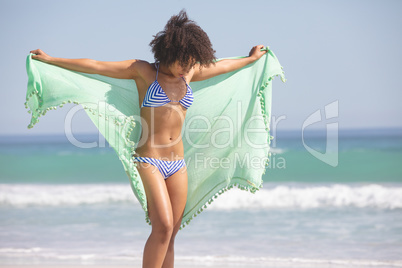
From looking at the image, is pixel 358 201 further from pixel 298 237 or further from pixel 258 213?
pixel 298 237

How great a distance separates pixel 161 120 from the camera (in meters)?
4.01

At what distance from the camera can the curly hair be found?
387 centimetres

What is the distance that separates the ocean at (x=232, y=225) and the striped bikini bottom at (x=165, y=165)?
7.53ft

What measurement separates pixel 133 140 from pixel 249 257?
2.82 metres

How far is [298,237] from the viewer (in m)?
7.43

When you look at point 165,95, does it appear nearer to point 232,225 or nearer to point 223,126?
point 223,126

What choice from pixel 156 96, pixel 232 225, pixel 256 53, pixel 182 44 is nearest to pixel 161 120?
pixel 156 96

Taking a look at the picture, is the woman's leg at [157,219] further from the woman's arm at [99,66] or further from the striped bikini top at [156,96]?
the woman's arm at [99,66]

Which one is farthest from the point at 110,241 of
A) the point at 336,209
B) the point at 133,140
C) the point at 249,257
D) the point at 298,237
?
the point at 336,209

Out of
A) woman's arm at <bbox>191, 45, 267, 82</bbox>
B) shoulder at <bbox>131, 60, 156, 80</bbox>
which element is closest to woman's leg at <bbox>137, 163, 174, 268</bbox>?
shoulder at <bbox>131, 60, 156, 80</bbox>

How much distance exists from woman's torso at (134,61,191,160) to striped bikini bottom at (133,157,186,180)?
4cm

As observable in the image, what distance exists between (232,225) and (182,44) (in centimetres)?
509

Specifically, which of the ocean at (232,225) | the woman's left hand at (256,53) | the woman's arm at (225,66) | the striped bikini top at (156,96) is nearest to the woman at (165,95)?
the striped bikini top at (156,96)

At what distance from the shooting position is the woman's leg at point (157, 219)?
3717mm
